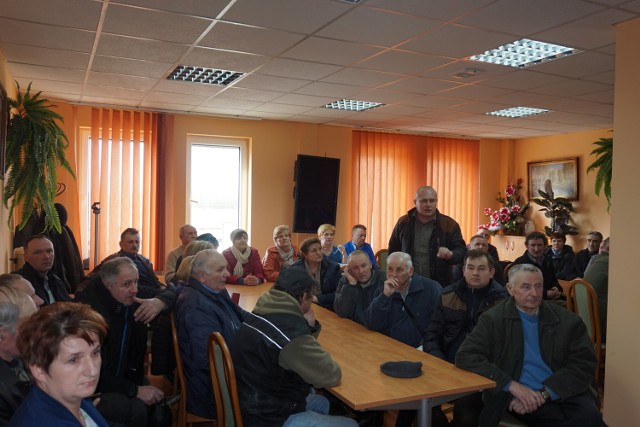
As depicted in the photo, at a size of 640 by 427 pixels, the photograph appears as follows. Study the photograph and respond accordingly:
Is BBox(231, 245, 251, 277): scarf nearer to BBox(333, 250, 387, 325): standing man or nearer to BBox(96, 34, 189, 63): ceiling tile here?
BBox(333, 250, 387, 325): standing man

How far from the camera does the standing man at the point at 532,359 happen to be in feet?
9.20

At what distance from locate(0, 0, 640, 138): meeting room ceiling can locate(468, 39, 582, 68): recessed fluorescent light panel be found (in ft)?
0.39

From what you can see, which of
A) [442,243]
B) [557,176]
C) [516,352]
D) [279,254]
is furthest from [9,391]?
[557,176]

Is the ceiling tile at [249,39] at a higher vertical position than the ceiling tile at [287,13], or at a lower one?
lower

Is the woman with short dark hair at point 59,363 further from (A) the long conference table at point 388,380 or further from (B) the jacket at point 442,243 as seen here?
(B) the jacket at point 442,243

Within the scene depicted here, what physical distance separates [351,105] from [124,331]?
471cm

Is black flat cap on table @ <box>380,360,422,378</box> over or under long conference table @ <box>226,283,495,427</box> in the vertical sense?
over

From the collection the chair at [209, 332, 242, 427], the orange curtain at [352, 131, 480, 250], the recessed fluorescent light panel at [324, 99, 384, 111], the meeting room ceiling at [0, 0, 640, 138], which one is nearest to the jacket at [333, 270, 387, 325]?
the chair at [209, 332, 242, 427]

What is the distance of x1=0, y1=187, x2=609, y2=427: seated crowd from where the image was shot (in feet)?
5.59

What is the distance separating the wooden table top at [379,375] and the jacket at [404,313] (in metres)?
0.11

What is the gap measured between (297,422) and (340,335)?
1004mm

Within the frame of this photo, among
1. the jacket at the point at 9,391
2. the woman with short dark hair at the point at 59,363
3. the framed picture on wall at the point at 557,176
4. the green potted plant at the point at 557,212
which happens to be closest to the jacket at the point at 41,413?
the woman with short dark hair at the point at 59,363

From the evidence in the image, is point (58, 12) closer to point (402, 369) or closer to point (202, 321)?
point (202, 321)

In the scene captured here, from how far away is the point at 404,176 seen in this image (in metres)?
9.40
